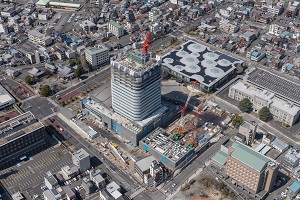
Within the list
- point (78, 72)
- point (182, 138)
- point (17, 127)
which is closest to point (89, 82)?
point (78, 72)

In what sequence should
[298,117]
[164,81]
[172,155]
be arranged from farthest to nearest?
[164,81] → [298,117] → [172,155]

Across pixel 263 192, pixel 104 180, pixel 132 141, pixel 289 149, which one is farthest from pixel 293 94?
pixel 104 180

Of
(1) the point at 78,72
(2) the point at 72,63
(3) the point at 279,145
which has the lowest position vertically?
(3) the point at 279,145

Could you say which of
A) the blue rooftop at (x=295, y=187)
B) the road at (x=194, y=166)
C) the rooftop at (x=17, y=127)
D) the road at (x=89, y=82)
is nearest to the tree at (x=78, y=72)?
the road at (x=89, y=82)

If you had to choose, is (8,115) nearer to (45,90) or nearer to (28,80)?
(45,90)

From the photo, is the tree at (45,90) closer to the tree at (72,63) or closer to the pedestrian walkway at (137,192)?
the tree at (72,63)

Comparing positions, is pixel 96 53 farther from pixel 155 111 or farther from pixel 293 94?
pixel 293 94
